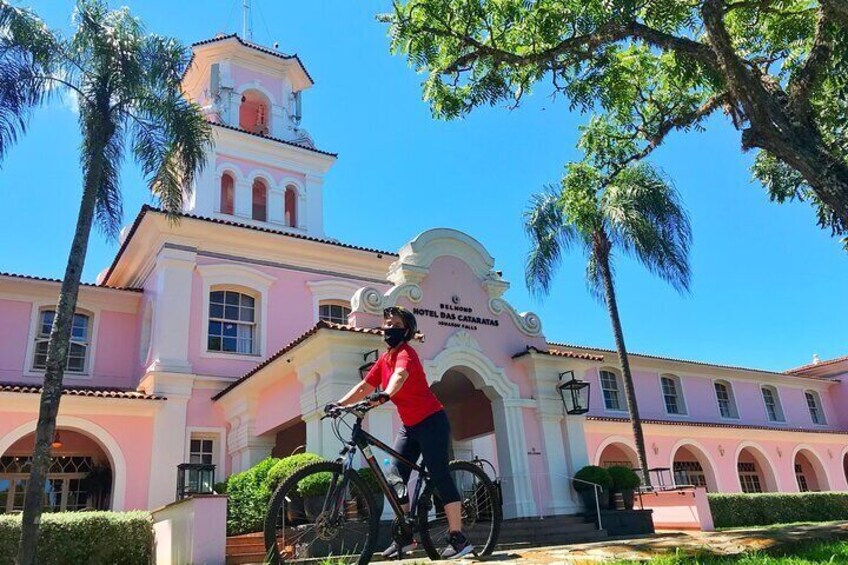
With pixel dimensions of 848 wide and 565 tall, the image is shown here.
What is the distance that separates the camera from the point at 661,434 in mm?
25453

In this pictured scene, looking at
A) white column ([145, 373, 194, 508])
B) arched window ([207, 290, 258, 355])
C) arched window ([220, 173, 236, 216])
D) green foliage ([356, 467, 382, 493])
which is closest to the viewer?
green foliage ([356, 467, 382, 493])

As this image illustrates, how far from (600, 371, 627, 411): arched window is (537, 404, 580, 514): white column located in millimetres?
14351

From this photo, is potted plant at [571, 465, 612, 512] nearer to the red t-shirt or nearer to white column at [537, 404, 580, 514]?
white column at [537, 404, 580, 514]

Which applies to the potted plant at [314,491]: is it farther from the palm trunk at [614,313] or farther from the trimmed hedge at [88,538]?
the palm trunk at [614,313]

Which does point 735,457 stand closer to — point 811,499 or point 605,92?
point 811,499

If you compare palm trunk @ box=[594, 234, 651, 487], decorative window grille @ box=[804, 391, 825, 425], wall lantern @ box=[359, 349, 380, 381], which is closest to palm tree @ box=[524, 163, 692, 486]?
palm trunk @ box=[594, 234, 651, 487]

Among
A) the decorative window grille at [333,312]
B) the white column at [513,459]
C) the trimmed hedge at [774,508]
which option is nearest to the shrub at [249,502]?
the white column at [513,459]

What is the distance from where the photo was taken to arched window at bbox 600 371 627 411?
27109 millimetres

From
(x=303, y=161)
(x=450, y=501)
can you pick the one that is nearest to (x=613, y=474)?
(x=450, y=501)

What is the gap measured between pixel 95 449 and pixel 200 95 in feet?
44.0

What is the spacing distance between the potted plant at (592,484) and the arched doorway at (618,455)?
1291cm

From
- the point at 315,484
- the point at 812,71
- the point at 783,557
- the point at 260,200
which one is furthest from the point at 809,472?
the point at 315,484

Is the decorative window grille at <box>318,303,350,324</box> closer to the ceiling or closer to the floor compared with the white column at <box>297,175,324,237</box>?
closer to the floor

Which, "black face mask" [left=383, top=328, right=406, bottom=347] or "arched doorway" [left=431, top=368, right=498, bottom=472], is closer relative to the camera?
"black face mask" [left=383, top=328, right=406, bottom=347]
